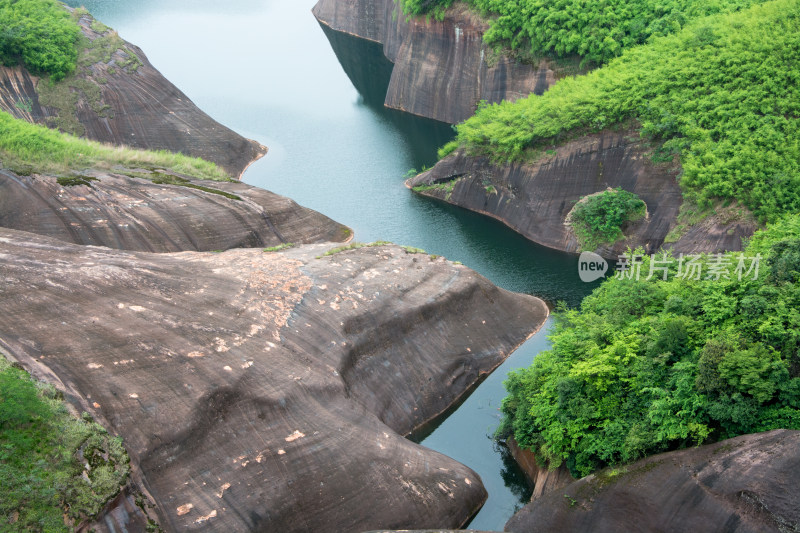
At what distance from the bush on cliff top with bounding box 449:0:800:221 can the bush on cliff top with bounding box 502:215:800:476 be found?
34.6 ft

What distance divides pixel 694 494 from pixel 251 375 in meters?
12.1

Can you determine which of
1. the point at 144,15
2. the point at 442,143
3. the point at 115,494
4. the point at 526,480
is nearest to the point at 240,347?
the point at 115,494

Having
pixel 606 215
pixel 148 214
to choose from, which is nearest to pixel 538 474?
pixel 606 215

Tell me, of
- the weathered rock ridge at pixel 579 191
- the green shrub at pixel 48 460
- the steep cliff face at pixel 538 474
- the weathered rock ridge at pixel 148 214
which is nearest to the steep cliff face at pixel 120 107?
the weathered rock ridge at pixel 148 214

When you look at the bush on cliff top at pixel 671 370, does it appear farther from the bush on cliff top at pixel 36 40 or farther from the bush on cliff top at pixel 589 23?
the bush on cliff top at pixel 36 40

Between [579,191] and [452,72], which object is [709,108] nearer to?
[579,191]

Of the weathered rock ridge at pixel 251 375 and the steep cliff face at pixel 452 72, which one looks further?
the steep cliff face at pixel 452 72

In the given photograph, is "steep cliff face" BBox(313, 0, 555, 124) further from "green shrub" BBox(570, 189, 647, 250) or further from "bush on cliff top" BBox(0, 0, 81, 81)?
"bush on cliff top" BBox(0, 0, 81, 81)

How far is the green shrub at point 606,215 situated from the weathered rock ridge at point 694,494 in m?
19.0

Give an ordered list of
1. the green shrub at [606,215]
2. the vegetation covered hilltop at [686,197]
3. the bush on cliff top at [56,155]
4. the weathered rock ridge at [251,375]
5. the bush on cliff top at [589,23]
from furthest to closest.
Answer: the bush on cliff top at [589,23], the green shrub at [606,215], the bush on cliff top at [56,155], the weathered rock ridge at [251,375], the vegetation covered hilltop at [686,197]

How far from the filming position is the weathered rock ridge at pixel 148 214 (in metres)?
31.0

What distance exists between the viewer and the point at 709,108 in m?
36.7

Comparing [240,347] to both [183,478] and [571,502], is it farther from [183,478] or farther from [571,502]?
[571,502]

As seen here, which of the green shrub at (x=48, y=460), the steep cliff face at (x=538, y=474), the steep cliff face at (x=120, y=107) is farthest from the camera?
the steep cliff face at (x=120, y=107)
